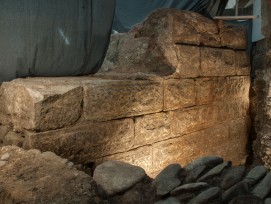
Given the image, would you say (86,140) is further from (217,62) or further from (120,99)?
(217,62)

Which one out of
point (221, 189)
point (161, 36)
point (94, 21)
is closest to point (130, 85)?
point (94, 21)

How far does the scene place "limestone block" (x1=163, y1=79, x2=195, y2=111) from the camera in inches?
134

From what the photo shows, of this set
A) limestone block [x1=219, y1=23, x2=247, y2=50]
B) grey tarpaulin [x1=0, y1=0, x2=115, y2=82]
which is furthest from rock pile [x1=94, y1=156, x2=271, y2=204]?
limestone block [x1=219, y1=23, x2=247, y2=50]

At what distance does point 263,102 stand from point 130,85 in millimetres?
2276

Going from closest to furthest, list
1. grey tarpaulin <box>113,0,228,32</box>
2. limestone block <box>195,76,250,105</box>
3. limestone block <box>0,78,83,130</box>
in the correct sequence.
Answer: limestone block <box>0,78,83,130</box>
limestone block <box>195,76,250,105</box>
grey tarpaulin <box>113,0,228,32</box>

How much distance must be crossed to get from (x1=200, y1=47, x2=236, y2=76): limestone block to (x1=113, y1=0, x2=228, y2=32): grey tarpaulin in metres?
0.67

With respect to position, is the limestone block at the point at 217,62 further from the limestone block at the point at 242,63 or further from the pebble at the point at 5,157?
the pebble at the point at 5,157

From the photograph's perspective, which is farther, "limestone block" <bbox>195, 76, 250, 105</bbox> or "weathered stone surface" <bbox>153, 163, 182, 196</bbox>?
"limestone block" <bbox>195, 76, 250, 105</bbox>

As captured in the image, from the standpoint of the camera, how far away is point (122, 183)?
74.0 inches

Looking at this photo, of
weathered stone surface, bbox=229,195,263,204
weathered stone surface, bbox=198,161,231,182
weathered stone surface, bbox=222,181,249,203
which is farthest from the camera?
weathered stone surface, bbox=198,161,231,182

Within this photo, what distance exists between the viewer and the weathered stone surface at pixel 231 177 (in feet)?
5.81

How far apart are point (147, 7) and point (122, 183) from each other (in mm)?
3921

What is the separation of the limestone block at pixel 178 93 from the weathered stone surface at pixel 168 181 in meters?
1.42

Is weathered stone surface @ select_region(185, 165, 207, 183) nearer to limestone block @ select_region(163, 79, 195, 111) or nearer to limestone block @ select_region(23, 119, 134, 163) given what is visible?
limestone block @ select_region(23, 119, 134, 163)
